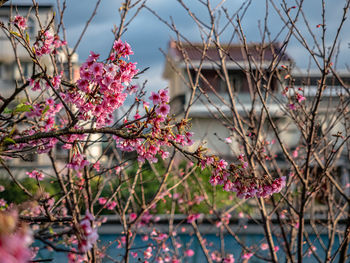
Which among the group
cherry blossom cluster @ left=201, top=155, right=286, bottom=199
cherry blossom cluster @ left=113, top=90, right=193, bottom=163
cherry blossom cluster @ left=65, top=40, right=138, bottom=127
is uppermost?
cherry blossom cluster @ left=65, top=40, right=138, bottom=127

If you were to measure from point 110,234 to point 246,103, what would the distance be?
9.09m

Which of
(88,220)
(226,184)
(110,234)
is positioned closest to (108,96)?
(226,184)

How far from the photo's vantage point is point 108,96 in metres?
1.77

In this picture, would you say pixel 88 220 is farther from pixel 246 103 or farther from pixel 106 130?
pixel 246 103

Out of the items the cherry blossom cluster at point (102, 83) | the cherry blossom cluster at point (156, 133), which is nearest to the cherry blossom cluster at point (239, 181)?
the cherry blossom cluster at point (156, 133)

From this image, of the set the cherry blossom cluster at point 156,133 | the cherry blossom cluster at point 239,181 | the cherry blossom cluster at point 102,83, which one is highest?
the cherry blossom cluster at point 102,83

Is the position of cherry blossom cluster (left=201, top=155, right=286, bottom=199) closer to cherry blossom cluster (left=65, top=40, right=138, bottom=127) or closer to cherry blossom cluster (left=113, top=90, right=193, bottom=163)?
cherry blossom cluster (left=113, top=90, right=193, bottom=163)

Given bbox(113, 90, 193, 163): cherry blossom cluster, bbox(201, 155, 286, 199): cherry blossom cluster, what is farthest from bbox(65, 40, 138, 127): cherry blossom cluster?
bbox(201, 155, 286, 199): cherry blossom cluster

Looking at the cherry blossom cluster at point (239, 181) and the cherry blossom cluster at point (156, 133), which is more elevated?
the cherry blossom cluster at point (156, 133)

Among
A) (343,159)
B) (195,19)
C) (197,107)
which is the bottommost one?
(195,19)

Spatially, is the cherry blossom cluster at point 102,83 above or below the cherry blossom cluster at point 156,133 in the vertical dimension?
above

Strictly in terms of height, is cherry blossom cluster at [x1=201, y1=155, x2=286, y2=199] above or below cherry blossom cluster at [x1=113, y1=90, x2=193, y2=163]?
below

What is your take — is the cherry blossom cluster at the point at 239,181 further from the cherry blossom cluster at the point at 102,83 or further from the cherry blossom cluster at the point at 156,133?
the cherry blossom cluster at the point at 102,83

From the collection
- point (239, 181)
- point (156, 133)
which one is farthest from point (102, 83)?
point (239, 181)
